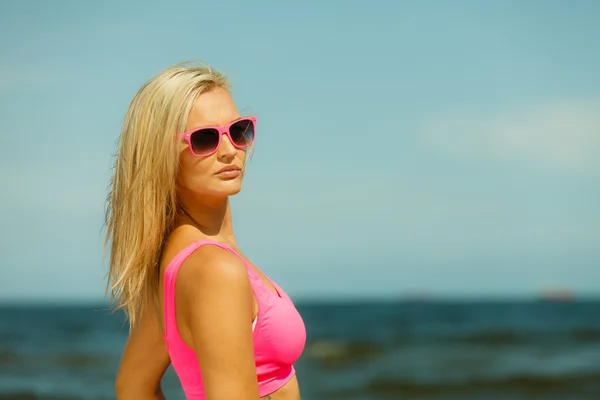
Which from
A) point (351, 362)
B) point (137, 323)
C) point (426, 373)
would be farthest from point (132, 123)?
point (351, 362)

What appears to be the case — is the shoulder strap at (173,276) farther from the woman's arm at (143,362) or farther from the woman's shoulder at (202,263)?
the woman's arm at (143,362)

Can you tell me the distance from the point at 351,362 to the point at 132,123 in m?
17.4

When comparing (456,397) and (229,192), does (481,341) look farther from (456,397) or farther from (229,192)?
(229,192)

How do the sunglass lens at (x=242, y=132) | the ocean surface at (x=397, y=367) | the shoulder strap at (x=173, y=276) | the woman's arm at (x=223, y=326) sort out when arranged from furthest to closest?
the ocean surface at (x=397, y=367) < the sunglass lens at (x=242, y=132) < the shoulder strap at (x=173, y=276) < the woman's arm at (x=223, y=326)

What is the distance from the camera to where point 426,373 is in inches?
670

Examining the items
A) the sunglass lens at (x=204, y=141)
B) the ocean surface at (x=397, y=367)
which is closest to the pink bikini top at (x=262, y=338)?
the sunglass lens at (x=204, y=141)

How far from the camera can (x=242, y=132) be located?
236 cm

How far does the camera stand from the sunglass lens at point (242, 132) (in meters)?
2.32

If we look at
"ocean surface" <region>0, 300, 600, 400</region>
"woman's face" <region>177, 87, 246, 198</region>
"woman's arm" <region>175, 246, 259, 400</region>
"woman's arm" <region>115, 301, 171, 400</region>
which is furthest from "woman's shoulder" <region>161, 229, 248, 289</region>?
"ocean surface" <region>0, 300, 600, 400</region>

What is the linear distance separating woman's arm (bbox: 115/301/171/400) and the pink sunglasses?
0.61 metres

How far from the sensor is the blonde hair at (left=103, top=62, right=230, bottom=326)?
2189mm

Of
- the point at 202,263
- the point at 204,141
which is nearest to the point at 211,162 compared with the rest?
the point at 204,141

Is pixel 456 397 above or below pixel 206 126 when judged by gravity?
below

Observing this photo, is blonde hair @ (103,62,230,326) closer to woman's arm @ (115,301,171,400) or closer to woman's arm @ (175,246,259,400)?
woman's arm @ (175,246,259,400)
